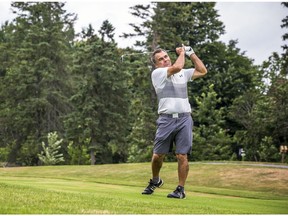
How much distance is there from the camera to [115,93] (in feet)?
145

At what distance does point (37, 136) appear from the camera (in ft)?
151

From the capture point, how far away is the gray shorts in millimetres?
7949

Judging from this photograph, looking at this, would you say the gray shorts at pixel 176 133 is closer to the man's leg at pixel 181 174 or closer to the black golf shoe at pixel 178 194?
the man's leg at pixel 181 174

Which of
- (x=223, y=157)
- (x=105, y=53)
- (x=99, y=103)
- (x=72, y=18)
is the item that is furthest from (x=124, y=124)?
(x=72, y=18)

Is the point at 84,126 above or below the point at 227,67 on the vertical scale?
below

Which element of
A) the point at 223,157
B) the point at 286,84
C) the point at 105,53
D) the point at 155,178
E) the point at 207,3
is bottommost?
the point at 223,157

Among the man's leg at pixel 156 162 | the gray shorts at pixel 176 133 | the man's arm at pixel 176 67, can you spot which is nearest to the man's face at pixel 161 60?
the man's arm at pixel 176 67

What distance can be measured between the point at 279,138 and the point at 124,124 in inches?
539

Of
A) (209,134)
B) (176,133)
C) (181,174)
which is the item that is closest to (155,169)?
(181,174)

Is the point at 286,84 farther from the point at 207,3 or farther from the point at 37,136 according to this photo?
the point at 37,136

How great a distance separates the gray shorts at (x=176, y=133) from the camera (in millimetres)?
7949

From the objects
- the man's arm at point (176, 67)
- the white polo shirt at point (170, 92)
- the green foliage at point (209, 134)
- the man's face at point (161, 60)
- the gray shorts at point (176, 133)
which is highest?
the man's face at point (161, 60)

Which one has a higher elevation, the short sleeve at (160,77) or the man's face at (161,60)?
the man's face at (161,60)

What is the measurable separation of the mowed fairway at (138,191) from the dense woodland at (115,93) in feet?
53.1
